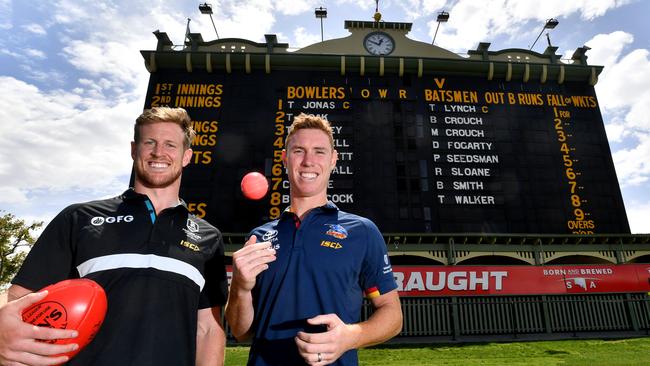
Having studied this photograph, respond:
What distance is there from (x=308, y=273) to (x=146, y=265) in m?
0.92

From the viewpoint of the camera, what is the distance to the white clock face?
15.3 meters

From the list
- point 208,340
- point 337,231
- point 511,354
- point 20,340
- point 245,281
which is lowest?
point 511,354

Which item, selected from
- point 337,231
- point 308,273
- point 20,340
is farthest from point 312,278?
point 20,340

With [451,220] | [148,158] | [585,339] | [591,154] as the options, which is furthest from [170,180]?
[591,154]

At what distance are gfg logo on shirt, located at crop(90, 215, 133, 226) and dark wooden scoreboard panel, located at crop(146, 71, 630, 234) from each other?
9.45 meters

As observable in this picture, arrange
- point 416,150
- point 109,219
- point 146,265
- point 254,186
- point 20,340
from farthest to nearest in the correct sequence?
point 416,150
point 254,186
point 109,219
point 146,265
point 20,340

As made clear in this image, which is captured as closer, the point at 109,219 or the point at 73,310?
the point at 73,310

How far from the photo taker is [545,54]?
51.6 feet

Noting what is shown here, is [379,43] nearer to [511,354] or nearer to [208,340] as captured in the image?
[511,354]

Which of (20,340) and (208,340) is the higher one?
(20,340)

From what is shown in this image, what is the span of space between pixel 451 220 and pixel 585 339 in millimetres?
5976

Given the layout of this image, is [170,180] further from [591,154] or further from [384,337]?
[591,154]

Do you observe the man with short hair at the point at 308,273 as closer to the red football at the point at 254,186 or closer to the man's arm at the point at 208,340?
the man's arm at the point at 208,340

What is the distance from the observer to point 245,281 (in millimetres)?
1618
